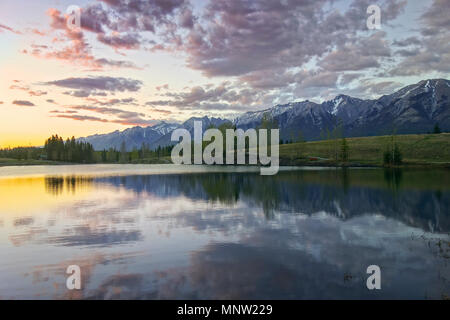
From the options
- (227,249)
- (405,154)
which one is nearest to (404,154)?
(405,154)

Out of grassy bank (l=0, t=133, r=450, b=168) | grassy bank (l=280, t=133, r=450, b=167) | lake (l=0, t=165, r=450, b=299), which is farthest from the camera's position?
grassy bank (l=280, t=133, r=450, b=167)

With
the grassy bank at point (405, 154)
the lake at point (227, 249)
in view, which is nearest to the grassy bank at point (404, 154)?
the grassy bank at point (405, 154)

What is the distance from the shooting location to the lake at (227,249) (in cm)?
1619

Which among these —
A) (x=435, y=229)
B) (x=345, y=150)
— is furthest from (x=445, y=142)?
(x=435, y=229)

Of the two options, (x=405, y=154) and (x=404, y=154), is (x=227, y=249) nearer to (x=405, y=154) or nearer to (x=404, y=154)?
(x=405, y=154)

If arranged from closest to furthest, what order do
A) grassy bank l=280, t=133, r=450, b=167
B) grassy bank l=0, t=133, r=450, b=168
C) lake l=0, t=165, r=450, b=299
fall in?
lake l=0, t=165, r=450, b=299, grassy bank l=0, t=133, r=450, b=168, grassy bank l=280, t=133, r=450, b=167

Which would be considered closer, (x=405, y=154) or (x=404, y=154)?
(x=405, y=154)

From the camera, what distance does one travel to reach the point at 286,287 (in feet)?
53.4

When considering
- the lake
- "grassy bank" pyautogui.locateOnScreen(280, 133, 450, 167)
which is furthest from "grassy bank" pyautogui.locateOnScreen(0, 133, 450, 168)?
the lake

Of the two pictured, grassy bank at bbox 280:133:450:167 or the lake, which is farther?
grassy bank at bbox 280:133:450:167

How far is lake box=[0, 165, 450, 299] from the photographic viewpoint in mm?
16188

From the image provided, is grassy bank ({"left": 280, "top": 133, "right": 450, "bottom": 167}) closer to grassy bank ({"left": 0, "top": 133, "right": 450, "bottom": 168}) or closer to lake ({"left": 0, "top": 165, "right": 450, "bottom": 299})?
grassy bank ({"left": 0, "top": 133, "right": 450, "bottom": 168})

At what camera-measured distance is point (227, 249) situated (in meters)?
23.6
